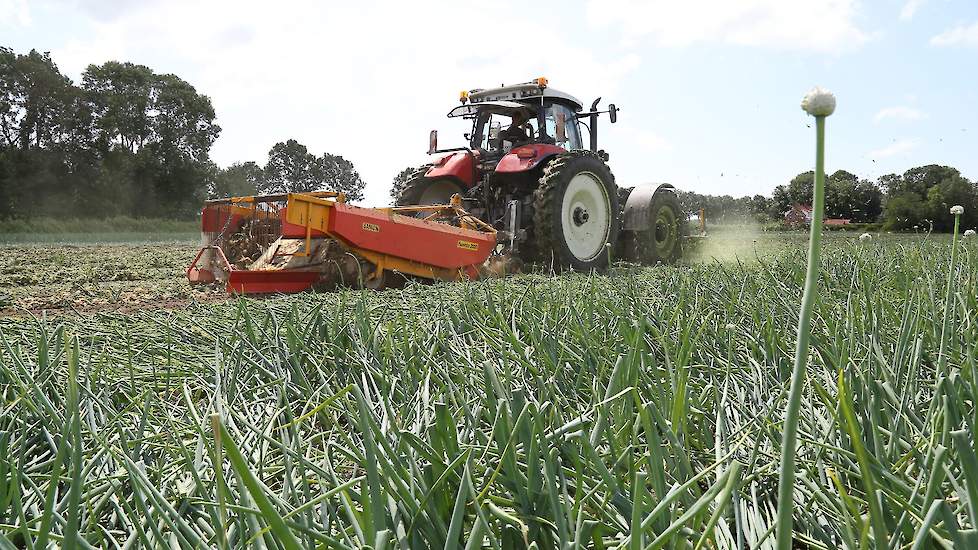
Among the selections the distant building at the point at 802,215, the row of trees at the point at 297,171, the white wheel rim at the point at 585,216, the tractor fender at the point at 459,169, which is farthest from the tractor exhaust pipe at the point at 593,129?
the row of trees at the point at 297,171

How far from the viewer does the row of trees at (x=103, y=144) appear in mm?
25812

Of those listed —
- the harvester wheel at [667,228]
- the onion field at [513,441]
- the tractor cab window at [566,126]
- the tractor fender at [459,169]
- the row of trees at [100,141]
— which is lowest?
the onion field at [513,441]

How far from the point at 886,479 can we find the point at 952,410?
0.11 m

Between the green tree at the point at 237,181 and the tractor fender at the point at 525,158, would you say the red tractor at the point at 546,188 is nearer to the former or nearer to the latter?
the tractor fender at the point at 525,158

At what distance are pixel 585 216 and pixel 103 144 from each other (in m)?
27.7

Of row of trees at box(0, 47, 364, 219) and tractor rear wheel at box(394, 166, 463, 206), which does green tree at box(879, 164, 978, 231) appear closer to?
tractor rear wheel at box(394, 166, 463, 206)

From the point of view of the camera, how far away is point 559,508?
0.72 metres

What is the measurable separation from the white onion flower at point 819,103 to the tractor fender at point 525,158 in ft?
20.3

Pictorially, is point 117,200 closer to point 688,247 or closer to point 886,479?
point 688,247

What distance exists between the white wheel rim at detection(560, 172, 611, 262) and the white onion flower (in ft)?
20.2

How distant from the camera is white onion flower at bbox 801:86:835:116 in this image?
12.7 inches

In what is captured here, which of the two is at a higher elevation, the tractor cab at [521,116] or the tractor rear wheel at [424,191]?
the tractor cab at [521,116]

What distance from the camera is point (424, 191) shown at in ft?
25.1

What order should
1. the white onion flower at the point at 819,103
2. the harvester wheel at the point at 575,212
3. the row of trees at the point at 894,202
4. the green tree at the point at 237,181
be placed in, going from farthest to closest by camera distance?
the green tree at the point at 237,181, the row of trees at the point at 894,202, the harvester wheel at the point at 575,212, the white onion flower at the point at 819,103
